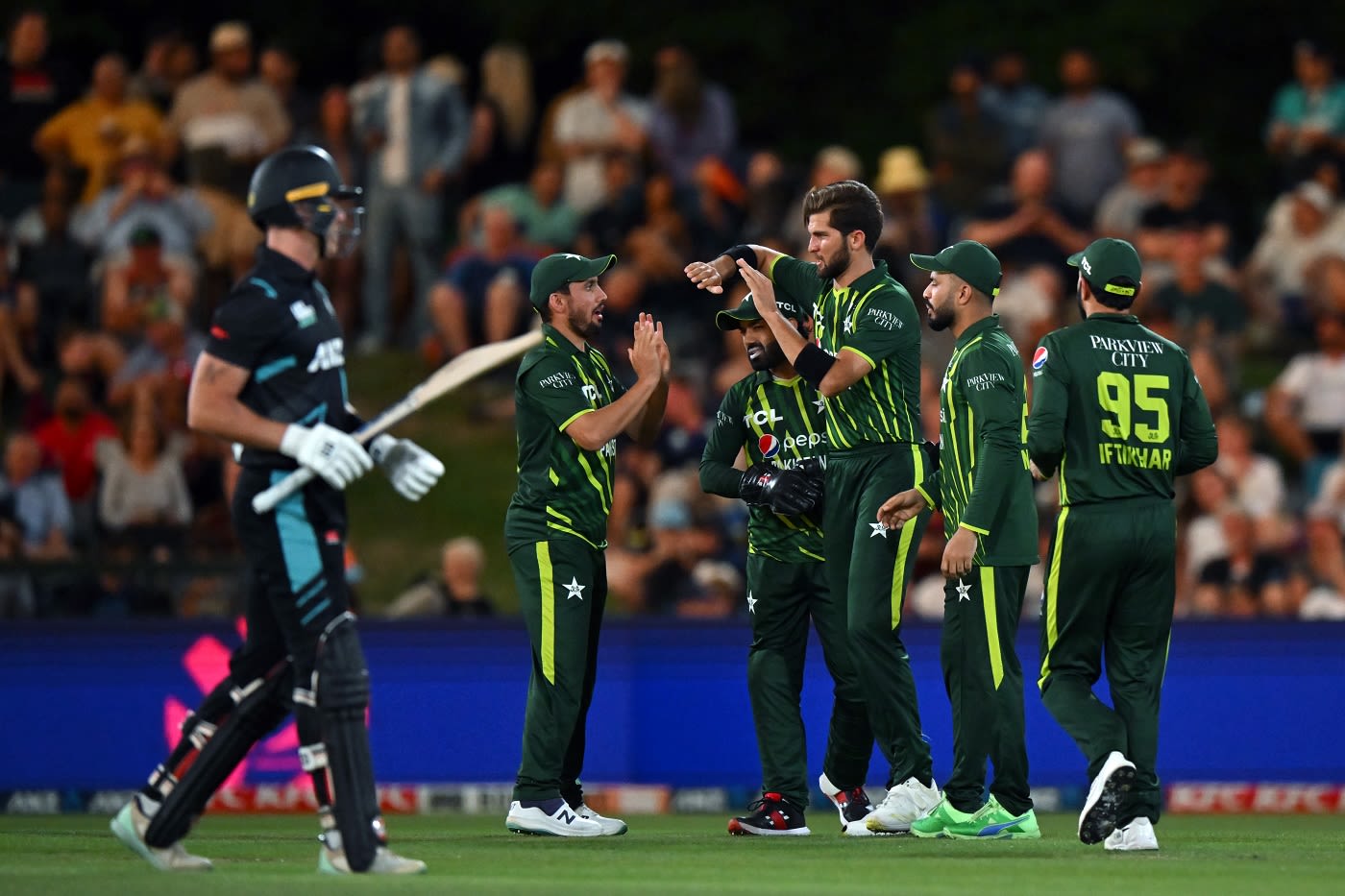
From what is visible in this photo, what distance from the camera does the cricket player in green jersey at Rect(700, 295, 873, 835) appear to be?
1078 cm

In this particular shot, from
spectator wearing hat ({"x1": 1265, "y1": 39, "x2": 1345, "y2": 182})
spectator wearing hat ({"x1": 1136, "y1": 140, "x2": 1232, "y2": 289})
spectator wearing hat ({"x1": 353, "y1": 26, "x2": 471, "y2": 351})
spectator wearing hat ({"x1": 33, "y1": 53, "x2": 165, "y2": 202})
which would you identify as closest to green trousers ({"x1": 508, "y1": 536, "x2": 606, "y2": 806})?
spectator wearing hat ({"x1": 1136, "y1": 140, "x2": 1232, "y2": 289})

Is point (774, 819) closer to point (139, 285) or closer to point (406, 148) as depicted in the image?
point (139, 285)

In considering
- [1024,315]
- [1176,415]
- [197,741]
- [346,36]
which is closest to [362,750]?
[197,741]

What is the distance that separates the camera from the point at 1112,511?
382 inches

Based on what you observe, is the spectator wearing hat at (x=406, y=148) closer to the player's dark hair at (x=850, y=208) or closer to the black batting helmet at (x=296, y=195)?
the player's dark hair at (x=850, y=208)

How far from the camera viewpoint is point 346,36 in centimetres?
2478

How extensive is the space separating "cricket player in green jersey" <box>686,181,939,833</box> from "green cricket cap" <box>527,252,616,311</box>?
562 mm

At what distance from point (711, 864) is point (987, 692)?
173cm

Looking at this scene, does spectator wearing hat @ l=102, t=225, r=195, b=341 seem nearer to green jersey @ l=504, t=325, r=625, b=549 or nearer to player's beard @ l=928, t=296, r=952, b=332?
green jersey @ l=504, t=325, r=625, b=549

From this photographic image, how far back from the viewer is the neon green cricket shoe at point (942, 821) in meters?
10.3

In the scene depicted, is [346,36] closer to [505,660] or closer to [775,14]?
[775,14]

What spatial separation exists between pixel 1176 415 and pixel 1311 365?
28.1ft

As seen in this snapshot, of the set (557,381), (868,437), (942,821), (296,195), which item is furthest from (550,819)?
Result: (296,195)

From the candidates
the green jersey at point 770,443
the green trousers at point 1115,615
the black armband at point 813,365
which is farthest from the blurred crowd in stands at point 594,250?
the green trousers at point 1115,615
